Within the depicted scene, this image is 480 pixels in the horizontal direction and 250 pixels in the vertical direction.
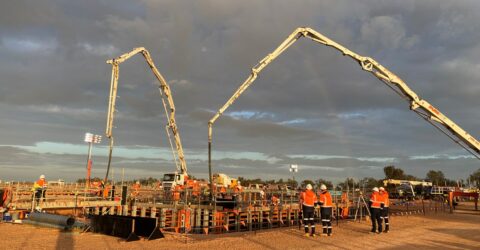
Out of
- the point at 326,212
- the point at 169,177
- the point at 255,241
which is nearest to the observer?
the point at 255,241

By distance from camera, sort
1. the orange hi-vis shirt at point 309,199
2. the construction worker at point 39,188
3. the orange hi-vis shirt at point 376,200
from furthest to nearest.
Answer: the construction worker at point 39,188 < the orange hi-vis shirt at point 376,200 < the orange hi-vis shirt at point 309,199

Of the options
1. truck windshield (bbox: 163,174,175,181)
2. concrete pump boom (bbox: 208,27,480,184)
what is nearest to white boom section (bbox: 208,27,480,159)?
concrete pump boom (bbox: 208,27,480,184)

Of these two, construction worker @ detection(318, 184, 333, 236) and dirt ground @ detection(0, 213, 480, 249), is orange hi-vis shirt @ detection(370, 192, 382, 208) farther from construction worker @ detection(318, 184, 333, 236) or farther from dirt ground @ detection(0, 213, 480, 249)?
construction worker @ detection(318, 184, 333, 236)

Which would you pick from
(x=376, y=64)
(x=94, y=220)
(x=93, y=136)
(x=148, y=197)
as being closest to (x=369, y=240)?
(x=94, y=220)

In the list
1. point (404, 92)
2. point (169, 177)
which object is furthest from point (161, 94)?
point (404, 92)

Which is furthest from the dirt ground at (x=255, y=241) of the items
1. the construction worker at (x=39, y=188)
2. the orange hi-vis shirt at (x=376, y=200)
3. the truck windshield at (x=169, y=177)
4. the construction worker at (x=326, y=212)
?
the truck windshield at (x=169, y=177)

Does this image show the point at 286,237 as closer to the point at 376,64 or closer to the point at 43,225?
the point at 43,225

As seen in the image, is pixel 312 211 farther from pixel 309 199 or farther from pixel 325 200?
pixel 325 200

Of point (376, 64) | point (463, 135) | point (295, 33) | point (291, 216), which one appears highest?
point (295, 33)

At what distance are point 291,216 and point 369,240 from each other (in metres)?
19.5

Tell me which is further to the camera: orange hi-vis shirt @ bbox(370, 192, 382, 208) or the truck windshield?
the truck windshield

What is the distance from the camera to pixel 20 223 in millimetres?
20797

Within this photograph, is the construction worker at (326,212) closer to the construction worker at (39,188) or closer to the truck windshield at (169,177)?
the construction worker at (39,188)

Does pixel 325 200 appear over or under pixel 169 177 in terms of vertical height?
under
